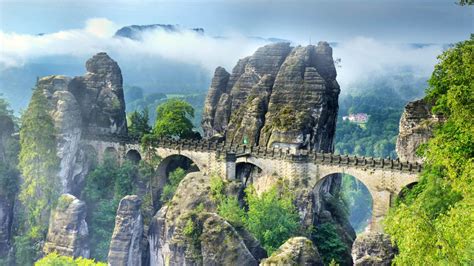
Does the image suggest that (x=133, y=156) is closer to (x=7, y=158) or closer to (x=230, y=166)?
(x=7, y=158)

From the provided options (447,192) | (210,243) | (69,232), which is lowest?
(69,232)

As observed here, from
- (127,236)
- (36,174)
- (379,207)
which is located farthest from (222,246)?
(36,174)

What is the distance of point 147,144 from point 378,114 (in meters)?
81.7

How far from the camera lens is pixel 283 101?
4231 centimetres

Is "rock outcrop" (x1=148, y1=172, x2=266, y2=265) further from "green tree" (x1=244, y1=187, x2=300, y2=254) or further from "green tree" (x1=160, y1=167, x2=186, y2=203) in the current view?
"green tree" (x1=160, y1=167, x2=186, y2=203)

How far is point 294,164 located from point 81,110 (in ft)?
64.2

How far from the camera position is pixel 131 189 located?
145 ft

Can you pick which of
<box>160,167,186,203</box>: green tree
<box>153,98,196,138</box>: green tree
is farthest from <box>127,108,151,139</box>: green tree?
<box>160,167,186,203</box>: green tree

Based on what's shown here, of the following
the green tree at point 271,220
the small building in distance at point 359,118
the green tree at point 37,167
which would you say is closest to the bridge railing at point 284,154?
the green tree at point 271,220

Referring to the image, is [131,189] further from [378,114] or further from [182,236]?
[378,114]

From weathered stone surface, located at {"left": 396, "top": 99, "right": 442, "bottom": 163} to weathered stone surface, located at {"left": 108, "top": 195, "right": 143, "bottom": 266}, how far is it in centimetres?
1684

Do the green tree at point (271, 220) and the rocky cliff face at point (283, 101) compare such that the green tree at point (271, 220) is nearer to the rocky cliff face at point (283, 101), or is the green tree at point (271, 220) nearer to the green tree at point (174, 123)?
the rocky cliff face at point (283, 101)

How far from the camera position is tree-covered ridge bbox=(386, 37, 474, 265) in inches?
610

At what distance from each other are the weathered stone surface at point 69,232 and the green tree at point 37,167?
264cm
